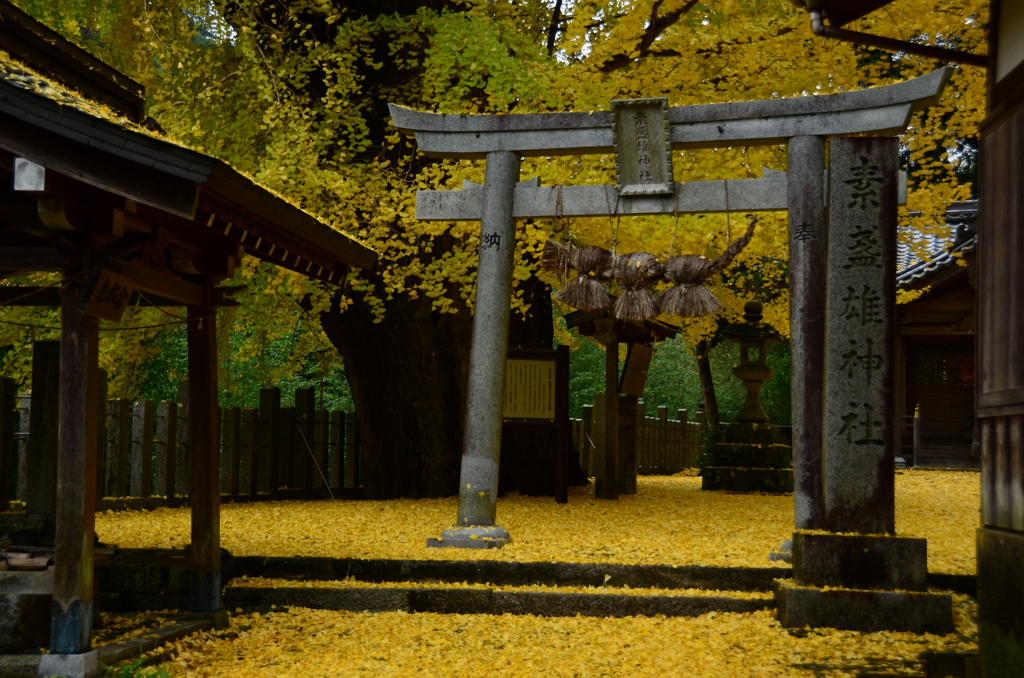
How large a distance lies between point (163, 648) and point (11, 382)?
14.8 ft

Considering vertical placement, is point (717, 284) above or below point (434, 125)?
below

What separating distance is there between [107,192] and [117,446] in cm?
616

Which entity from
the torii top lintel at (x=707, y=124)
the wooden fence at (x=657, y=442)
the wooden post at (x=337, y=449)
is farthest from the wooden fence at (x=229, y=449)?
the torii top lintel at (x=707, y=124)

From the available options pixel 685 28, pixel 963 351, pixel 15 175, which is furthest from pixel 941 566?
pixel 963 351

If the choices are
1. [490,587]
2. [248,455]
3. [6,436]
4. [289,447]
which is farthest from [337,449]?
[490,587]

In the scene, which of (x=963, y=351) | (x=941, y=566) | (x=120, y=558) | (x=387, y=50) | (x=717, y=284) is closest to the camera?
(x=120, y=558)

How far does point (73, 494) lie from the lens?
5262mm

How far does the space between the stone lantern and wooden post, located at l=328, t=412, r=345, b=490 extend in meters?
5.63

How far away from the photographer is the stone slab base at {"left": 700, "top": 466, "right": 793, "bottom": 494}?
47.6 feet

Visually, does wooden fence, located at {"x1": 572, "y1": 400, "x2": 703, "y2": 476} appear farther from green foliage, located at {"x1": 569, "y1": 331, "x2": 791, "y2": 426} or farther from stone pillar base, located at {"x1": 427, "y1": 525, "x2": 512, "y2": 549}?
stone pillar base, located at {"x1": 427, "y1": 525, "x2": 512, "y2": 549}

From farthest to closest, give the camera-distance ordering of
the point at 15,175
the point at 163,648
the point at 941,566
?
the point at 941,566
the point at 163,648
the point at 15,175

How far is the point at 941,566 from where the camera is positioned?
7480mm

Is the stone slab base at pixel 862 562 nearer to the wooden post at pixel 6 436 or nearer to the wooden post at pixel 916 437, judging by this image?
the wooden post at pixel 6 436

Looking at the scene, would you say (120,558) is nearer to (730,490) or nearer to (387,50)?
(387,50)
